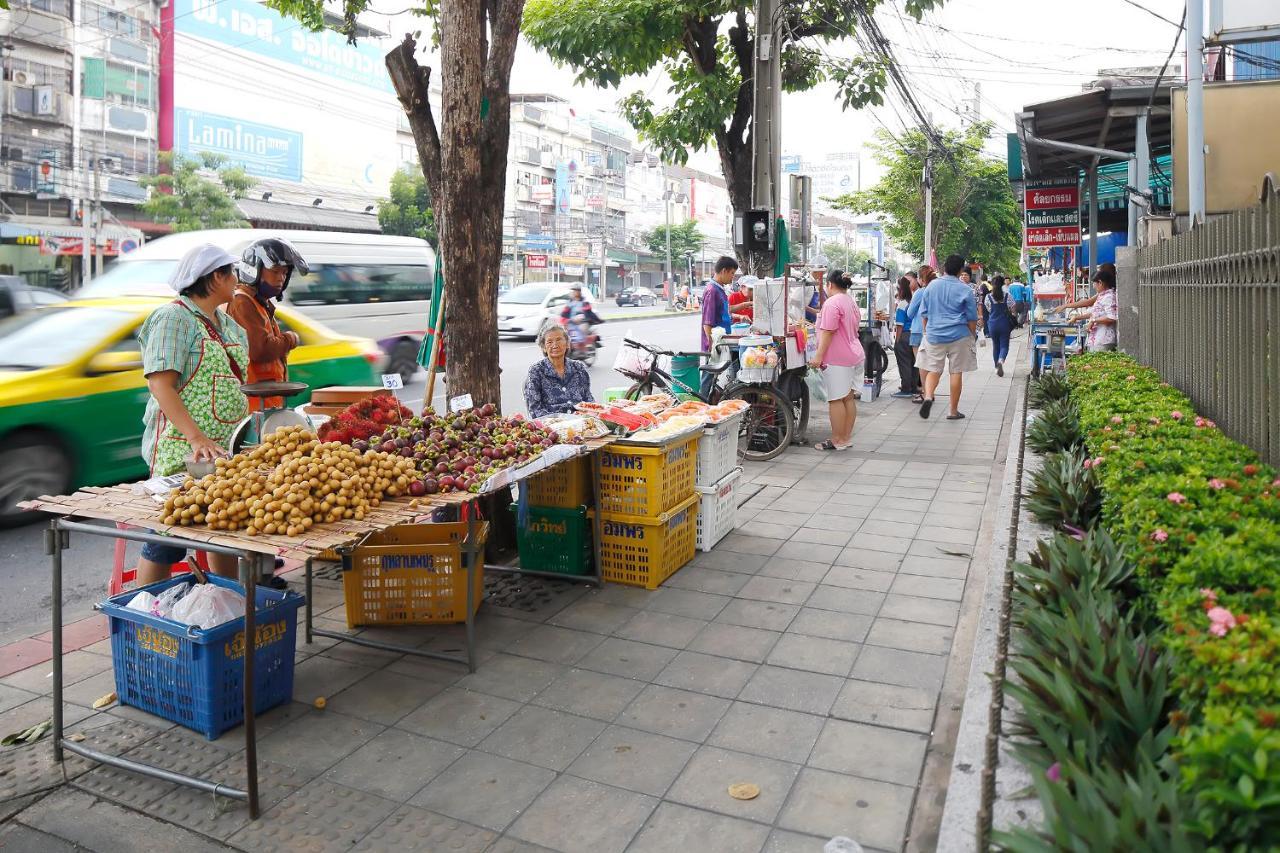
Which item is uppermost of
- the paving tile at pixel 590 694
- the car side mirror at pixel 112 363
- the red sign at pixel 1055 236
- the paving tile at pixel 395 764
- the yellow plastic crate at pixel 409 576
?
the red sign at pixel 1055 236

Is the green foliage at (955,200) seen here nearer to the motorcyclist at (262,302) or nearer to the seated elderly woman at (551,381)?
the seated elderly woman at (551,381)

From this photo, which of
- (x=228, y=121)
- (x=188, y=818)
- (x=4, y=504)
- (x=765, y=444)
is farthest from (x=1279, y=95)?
(x=228, y=121)

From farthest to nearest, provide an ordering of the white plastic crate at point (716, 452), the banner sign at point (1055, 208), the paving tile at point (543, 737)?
the banner sign at point (1055, 208) → the white plastic crate at point (716, 452) → the paving tile at point (543, 737)

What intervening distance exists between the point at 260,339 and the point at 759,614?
10.7 ft

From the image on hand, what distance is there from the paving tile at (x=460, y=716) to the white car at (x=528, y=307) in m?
19.4

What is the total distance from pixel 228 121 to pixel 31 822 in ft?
143

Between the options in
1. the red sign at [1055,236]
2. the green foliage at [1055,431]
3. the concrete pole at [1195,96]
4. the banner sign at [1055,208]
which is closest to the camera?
the green foliage at [1055,431]

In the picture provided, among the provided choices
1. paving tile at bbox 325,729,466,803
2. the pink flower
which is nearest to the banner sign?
the pink flower

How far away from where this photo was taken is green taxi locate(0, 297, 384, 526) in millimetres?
6957

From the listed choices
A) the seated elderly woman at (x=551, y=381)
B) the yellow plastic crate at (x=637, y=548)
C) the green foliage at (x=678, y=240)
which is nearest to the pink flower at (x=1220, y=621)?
the yellow plastic crate at (x=637, y=548)

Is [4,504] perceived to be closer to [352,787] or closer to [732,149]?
[352,787]

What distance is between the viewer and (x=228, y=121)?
41.2 meters

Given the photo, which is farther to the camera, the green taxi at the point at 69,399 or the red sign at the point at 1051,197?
the red sign at the point at 1051,197

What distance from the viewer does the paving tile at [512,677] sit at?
13.5ft
